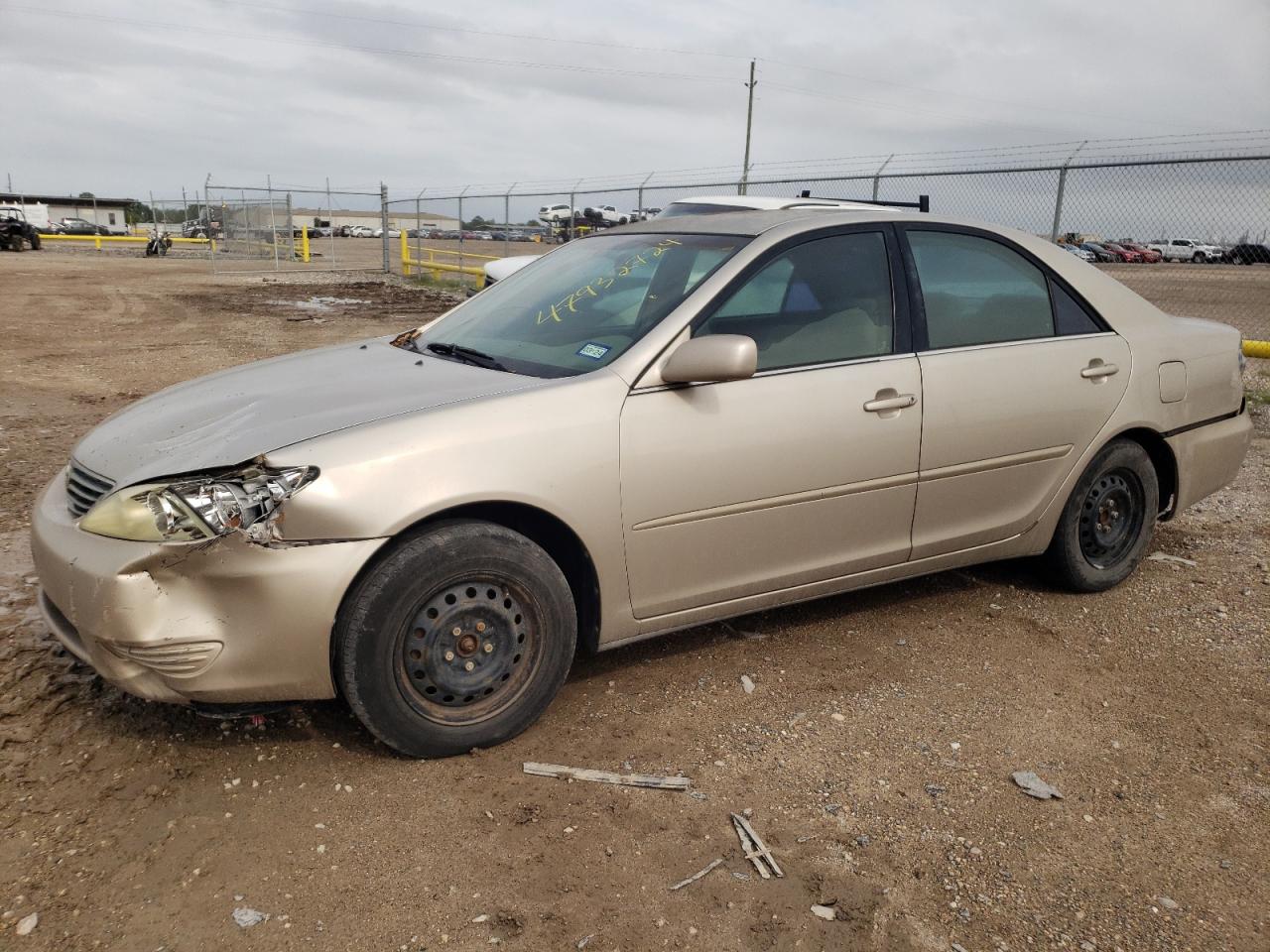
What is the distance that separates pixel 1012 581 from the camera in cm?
462

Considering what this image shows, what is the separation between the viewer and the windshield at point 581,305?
3.39 meters

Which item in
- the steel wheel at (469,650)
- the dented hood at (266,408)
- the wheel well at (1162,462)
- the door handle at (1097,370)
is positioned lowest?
the steel wheel at (469,650)

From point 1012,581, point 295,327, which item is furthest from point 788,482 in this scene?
point 295,327

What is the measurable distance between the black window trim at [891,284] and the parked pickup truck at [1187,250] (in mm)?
8604

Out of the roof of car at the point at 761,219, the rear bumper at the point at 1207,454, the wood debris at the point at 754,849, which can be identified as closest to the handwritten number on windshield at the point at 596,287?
the roof of car at the point at 761,219

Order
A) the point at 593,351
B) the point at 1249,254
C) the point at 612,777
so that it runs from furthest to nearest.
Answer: the point at 1249,254 → the point at 593,351 → the point at 612,777

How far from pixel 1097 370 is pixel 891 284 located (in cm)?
102

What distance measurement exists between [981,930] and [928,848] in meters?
0.31

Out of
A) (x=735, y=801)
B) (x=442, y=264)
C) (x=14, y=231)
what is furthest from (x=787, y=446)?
(x=14, y=231)

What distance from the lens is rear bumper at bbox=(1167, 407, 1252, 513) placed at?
14.5ft

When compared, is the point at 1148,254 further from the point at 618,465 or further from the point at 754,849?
the point at 754,849

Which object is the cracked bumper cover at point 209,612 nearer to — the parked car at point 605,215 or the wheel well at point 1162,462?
the wheel well at point 1162,462

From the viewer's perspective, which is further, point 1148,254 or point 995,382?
point 1148,254

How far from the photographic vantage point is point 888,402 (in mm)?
3584
